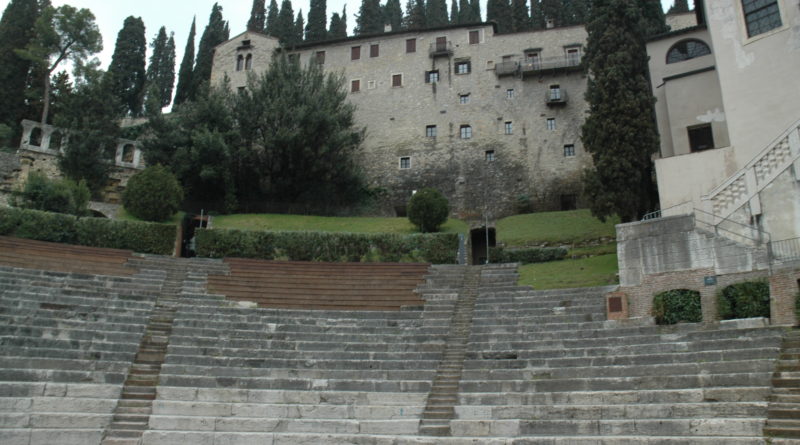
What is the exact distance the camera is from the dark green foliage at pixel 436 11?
68188 mm

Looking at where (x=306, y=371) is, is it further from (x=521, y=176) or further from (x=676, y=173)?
(x=521, y=176)

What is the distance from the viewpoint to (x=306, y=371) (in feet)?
58.6

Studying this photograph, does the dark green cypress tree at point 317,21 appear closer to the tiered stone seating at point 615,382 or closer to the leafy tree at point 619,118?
the leafy tree at point 619,118

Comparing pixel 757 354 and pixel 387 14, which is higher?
pixel 387 14

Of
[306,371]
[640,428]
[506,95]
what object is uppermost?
[506,95]

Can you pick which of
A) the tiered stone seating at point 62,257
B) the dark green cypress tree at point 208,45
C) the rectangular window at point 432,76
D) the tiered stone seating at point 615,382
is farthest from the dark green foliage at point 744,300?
the dark green cypress tree at point 208,45

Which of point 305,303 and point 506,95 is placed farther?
point 506,95

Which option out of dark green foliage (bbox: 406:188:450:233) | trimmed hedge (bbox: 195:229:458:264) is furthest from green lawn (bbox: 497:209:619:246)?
trimmed hedge (bbox: 195:229:458:264)

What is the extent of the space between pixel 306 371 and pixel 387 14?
59.3 meters

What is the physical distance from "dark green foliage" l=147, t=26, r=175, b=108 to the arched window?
1921 inches

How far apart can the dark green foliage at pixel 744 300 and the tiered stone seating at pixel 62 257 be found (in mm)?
20461

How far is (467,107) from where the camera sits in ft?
141

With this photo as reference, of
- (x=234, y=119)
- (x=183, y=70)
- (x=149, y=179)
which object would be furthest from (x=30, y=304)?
(x=183, y=70)

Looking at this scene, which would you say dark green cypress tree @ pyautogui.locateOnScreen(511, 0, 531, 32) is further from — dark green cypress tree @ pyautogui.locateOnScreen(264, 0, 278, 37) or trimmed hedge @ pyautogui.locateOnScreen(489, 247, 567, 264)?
trimmed hedge @ pyautogui.locateOnScreen(489, 247, 567, 264)
